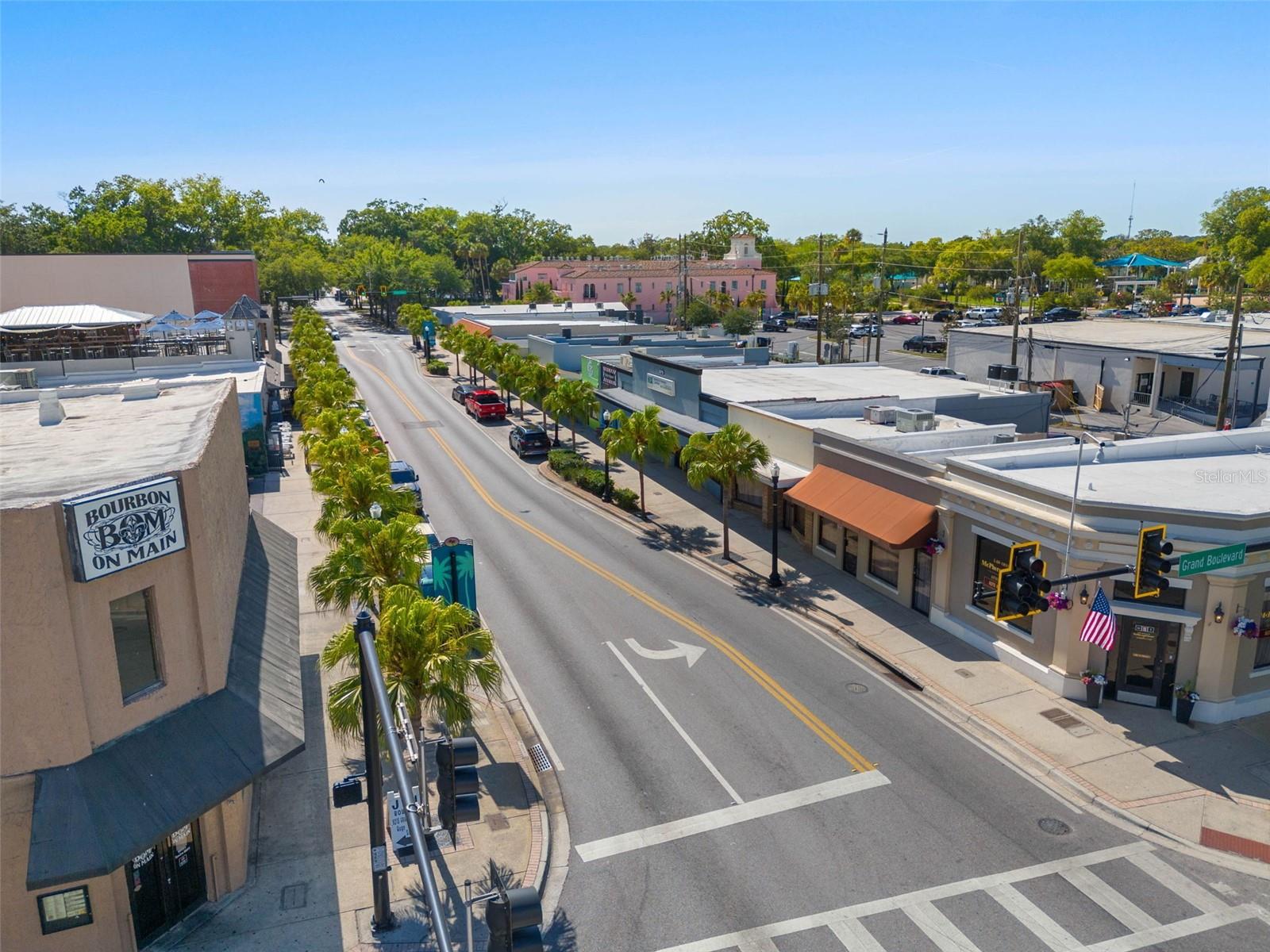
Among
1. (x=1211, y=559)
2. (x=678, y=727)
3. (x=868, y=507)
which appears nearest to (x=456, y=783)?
(x=678, y=727)

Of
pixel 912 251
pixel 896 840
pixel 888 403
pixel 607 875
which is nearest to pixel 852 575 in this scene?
pixel 888 403

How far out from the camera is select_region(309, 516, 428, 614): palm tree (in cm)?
2038

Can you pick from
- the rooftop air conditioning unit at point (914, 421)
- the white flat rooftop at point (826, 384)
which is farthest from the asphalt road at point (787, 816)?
the white flat rooftop at point (826, 384)

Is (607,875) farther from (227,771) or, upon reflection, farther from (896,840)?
(227,771)

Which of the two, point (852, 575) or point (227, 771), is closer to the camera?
point (227, 771)

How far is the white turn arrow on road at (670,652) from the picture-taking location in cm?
2572

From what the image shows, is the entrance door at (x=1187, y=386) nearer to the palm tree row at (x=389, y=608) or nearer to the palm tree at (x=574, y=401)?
the palm tree at (x=574, y=401)

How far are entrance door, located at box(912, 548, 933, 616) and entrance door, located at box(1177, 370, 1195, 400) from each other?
3661 cm

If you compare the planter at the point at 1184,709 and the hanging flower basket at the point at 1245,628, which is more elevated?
the hanging flower basket at the point at 1245,628

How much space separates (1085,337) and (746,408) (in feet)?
118

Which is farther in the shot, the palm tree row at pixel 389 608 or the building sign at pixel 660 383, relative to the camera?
the building sign at pixel 660 383

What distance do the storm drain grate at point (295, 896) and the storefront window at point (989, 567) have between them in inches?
700

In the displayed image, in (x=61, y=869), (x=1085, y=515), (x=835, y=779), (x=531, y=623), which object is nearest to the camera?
(x=61, y=869)

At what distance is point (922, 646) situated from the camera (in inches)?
1022
